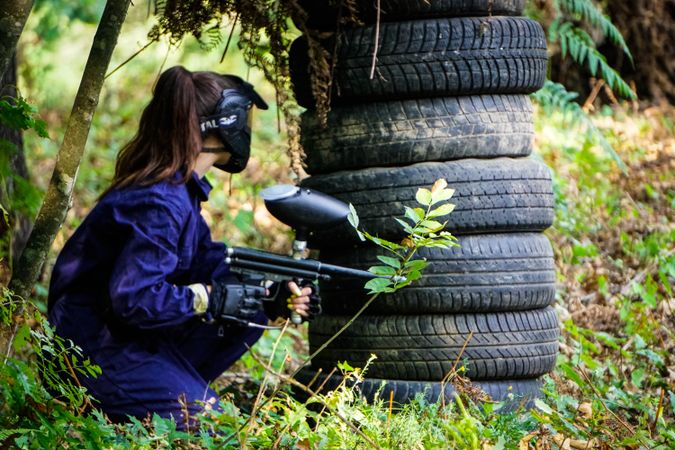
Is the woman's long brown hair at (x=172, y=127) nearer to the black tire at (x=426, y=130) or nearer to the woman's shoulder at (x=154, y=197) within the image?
the woman's shoulder at (x=154, y=197)

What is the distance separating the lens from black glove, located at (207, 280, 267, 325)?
12.5ft

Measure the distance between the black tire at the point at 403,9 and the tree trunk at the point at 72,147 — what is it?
97cm

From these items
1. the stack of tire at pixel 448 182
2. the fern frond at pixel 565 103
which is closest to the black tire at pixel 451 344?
the stack of tire at pixel 448 182

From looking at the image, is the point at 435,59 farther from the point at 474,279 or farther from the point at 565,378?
the point at 565,378

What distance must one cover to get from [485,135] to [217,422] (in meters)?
1.71

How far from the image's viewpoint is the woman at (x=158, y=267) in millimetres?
3604

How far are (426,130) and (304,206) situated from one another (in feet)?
2.05

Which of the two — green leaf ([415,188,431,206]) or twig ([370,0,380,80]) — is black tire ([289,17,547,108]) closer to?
twig ([370,0,380,80])


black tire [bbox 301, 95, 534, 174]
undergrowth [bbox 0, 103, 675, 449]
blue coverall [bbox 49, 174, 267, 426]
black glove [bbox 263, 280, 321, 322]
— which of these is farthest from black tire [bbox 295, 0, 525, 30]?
undergrowth [bbox 0, 103, 675, 449]

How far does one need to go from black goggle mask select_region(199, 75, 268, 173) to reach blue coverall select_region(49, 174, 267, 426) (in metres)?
0.20

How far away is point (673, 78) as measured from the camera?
9.73 meters

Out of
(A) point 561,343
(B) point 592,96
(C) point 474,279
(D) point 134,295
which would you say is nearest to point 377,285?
(C) point 474,279

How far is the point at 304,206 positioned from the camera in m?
3.61

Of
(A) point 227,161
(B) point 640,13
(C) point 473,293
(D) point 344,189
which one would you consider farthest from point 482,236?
(B) point 640,13
